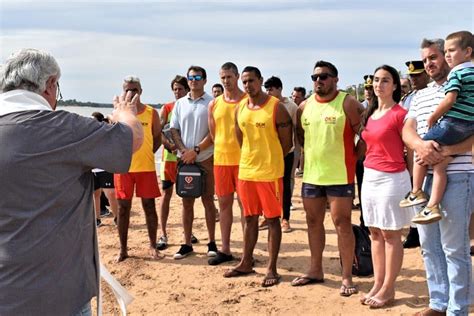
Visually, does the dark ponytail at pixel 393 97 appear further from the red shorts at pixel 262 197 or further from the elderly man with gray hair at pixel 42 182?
the elderly man with gray hair at pixel 42 182

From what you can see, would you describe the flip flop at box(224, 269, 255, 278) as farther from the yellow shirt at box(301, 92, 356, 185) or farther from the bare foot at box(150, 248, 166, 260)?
the yellow shirt at box(301, 92, 356, 185)

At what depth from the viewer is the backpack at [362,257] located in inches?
205

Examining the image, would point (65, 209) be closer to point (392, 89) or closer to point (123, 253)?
point (392, 89)

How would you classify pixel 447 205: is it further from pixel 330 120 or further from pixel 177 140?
pixel 177 140

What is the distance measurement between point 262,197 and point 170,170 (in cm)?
208

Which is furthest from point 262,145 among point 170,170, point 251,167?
point 170,170

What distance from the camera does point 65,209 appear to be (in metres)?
2.26

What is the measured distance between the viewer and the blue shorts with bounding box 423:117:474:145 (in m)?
3.34

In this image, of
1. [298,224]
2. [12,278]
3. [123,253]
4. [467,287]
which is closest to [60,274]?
[12,278]

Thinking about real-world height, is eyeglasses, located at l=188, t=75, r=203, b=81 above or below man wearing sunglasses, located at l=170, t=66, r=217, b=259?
above

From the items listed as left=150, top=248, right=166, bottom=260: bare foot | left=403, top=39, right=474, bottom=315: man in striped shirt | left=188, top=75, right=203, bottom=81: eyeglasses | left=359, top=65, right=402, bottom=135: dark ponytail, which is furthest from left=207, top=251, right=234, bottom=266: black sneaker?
left=403, top=39, right=474, bottom=315: man in striped shirt

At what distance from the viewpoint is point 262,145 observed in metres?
5.14

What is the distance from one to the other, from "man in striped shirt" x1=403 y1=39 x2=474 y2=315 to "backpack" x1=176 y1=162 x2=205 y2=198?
2862 mm

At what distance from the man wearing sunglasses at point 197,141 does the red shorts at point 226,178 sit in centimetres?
35
